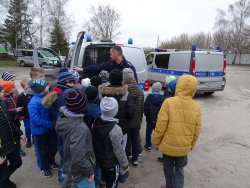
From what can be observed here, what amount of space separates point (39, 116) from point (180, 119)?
197cm

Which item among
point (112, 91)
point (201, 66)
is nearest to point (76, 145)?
point (112, 91)

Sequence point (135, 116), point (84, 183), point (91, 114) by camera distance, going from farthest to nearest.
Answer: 1. point (135, 116)
2. point (91, 114)
3. point (84, 183)

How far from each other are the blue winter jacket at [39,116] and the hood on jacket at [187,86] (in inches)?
75.5

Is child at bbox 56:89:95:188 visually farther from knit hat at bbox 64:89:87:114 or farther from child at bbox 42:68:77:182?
child at bbox 42:68:77:182

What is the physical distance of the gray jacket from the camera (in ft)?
7.45

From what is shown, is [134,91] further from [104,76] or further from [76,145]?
[76,145]

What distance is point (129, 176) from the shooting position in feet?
11.9

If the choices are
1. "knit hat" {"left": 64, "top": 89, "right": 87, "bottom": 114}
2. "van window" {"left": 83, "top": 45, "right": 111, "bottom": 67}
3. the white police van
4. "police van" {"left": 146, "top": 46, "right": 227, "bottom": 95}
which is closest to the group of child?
"knit hat" {"left": 64, "top": 89, "right": 87, "bottom": 114}

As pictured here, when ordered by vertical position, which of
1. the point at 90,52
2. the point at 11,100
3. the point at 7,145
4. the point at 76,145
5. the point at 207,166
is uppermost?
the point at 90,52

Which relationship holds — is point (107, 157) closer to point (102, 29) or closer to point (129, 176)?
point (129, 176)

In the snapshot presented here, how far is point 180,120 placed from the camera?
2.77m

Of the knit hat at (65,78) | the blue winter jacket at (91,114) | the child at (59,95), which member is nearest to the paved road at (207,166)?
the child at (59,95)

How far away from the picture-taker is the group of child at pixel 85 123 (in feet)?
7.69

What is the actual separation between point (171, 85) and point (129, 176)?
5.51 feet
